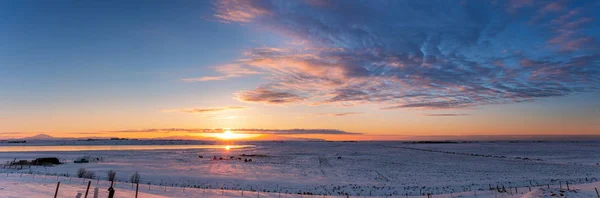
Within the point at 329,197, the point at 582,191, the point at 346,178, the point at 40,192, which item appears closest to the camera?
the point at 40,192

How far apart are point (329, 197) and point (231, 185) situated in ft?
38.3

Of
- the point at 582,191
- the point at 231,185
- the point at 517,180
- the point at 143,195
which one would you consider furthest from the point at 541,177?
the point at 143,195

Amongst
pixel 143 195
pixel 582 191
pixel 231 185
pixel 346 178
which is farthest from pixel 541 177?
pixel 143 195

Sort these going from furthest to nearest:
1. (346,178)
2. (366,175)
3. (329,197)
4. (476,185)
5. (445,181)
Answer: (366,175) → (346,178) → (445,181) → (476,185) → (329,197)

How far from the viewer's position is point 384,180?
3922cm

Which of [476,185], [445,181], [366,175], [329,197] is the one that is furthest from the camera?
[366,175]

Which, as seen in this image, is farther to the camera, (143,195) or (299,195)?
Answer: (299,195)

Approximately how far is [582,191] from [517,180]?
14.4 meters

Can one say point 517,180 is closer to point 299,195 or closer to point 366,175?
point 366,175

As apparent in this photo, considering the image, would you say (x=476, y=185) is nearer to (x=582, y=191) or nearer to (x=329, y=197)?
(x=582, y=191)

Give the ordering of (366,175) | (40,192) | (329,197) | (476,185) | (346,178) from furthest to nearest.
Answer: (366,175)
(346,178)
(476,185)
(329,197)
(40,192)

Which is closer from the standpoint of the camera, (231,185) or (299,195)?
(299,195)

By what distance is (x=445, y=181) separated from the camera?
126ft

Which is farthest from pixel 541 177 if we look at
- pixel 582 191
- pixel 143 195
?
pixel 143 195
